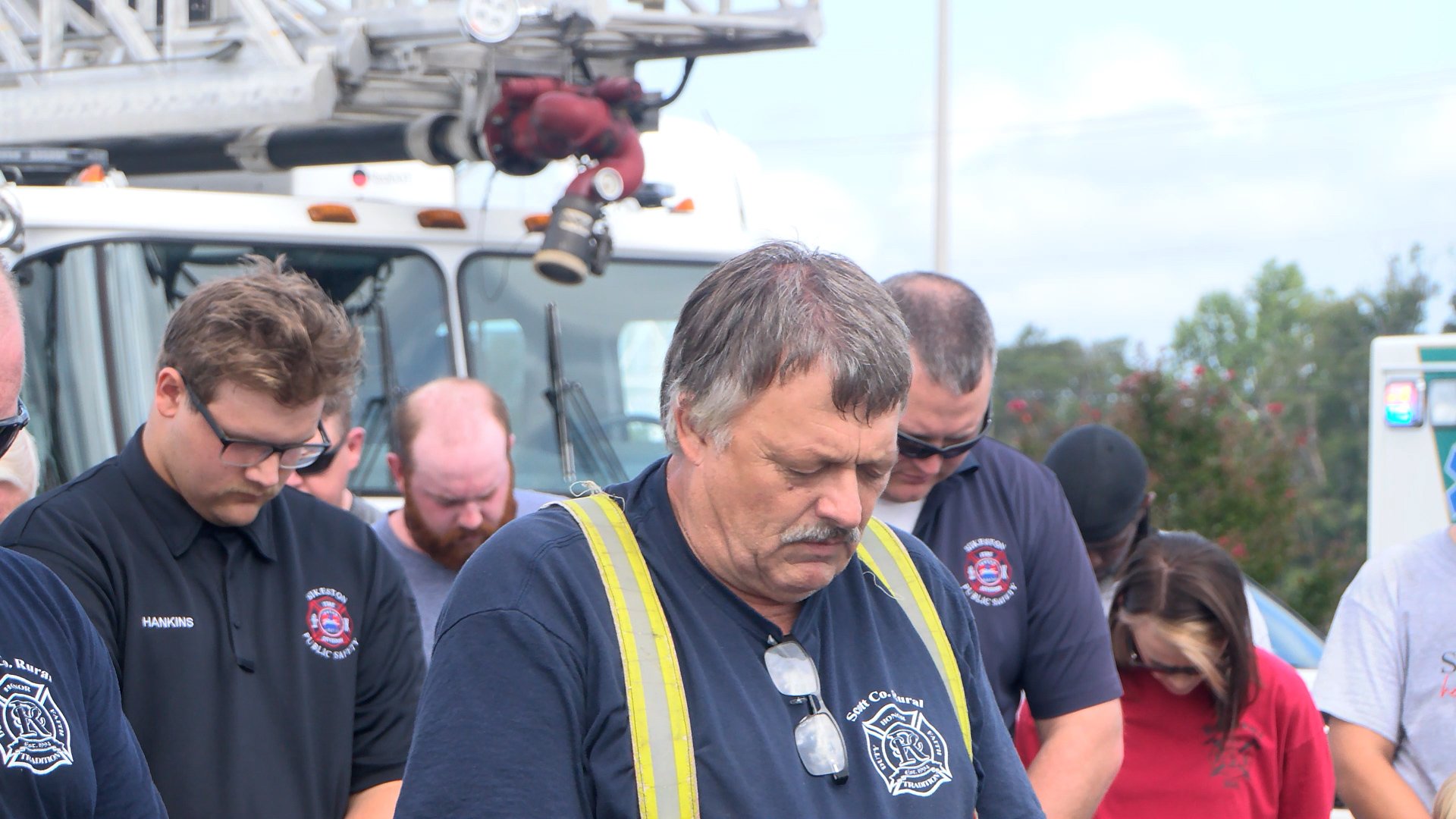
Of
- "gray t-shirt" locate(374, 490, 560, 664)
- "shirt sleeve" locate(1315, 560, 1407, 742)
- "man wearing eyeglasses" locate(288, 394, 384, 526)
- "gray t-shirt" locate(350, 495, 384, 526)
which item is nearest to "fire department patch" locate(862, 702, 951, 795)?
"shirt sleeve" locate(1315, 560, 1407, 742)

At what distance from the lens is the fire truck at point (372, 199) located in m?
5.30

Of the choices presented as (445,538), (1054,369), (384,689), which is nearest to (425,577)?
(445,538)

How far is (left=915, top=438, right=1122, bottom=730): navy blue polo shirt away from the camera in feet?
11.4

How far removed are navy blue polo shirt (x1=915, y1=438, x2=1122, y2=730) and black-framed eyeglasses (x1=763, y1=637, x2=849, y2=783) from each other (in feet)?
4.23

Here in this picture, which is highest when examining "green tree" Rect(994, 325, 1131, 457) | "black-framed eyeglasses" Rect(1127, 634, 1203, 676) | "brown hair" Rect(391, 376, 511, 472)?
"brown hair" Rect(391, 376, 511, 472)

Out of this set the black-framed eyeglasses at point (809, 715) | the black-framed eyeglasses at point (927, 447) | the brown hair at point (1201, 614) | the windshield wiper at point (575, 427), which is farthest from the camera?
the windshield wiper at point (575, 427)

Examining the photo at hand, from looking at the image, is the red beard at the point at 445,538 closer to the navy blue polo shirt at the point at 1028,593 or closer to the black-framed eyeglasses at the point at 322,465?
the black-framed eyeglasses at the point at 322,465

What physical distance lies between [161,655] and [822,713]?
4.66 ft

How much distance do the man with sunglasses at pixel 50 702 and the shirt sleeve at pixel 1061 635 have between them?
1757 mm

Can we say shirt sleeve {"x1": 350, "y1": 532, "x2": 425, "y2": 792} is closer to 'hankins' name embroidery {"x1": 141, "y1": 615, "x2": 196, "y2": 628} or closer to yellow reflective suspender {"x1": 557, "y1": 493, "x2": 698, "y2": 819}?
'hankins' name embroidery {"x1": 141, "y1": 615, "x2": 196, "y2": 628}

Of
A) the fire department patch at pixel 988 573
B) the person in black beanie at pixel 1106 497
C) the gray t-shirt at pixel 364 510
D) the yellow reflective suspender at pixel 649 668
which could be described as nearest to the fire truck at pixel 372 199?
the gray t-shirt at pixel 364 510

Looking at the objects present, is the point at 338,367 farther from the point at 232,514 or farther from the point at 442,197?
the point at 442,197

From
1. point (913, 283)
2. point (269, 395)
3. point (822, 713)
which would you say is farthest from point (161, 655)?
point (913, 283)

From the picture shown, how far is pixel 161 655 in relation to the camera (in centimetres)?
303
